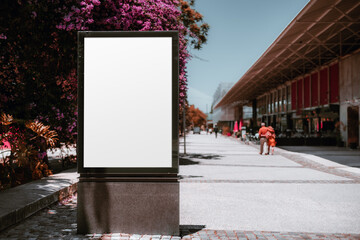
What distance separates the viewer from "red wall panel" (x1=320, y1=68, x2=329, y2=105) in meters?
30.7

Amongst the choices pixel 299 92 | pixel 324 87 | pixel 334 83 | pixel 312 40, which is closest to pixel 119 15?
pixel 312 40

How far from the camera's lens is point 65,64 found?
9.97 m

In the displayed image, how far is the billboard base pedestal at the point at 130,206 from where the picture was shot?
4.54m

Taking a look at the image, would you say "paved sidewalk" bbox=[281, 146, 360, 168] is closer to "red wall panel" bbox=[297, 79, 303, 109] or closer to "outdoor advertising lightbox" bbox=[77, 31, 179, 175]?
"outdoor advertising lightbox" bbox=[77, 31, 179, 175]

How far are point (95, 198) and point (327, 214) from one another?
364cm

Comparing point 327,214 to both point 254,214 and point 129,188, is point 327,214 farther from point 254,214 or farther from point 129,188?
point 129,188

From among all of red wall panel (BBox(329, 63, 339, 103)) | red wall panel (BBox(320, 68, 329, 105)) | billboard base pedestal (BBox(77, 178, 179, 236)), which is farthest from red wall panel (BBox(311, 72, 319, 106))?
billboard base pedestal (BBox(77, 178, 179, 236))

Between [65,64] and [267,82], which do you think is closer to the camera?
→ [65,64]

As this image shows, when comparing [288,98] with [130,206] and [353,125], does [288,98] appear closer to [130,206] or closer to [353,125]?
[353,125]

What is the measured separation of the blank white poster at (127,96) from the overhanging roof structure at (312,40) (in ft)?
44.7

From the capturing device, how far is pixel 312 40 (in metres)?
25.5

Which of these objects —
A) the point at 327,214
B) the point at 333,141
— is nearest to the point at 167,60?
the point at 327,214

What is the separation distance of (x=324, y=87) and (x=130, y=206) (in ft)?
97.6

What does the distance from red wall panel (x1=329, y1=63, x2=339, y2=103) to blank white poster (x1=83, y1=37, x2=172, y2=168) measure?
85.9 ft
